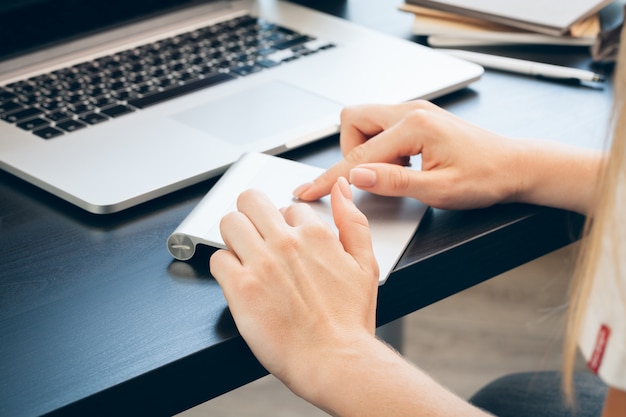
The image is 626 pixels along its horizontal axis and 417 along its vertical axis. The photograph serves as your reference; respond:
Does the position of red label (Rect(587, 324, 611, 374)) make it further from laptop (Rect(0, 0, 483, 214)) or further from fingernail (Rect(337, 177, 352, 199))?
laptop (Rect(0, 0, 483, 214))

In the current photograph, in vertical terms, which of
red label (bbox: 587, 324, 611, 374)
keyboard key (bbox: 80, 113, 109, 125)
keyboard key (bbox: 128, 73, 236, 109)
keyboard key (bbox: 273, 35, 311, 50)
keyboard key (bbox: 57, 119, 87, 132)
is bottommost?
keyboard key (bbox: 57, 119, 87, 132)

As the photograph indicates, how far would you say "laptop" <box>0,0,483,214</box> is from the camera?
2.56 ft

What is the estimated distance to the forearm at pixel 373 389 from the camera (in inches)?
22.5

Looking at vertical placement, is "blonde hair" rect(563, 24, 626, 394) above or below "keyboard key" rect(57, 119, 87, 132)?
above

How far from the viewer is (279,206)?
2.30 feet

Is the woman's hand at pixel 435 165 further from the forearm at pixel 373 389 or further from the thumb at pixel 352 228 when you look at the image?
the forearm at pixel 373 389

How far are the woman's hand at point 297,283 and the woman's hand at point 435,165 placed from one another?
2.2 inches

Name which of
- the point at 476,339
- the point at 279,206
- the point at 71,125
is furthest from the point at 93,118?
the point at 476,339

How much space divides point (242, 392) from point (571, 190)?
3.65 ft

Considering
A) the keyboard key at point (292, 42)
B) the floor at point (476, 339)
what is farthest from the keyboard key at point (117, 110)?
the floor at point (476, 339)

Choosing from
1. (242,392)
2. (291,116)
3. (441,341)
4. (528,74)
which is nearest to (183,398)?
(291,116)

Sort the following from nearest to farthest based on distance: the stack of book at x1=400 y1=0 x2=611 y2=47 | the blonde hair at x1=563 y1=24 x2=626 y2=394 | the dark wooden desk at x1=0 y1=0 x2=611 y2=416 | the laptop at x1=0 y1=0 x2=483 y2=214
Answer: the blonde hair at x1=563 y1=24 x2=626 y2=394, the dark wooden desk at x1=0 y1=0 x2=611 y2=416, the laptop at x1=0 y1=0 x2=483 y2=214, the stack of book at x1=400 y1=0 x2=611 y2=47

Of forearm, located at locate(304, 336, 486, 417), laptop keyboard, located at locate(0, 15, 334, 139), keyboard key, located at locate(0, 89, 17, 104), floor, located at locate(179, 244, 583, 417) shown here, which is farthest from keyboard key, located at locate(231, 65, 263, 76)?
floor, located at locate(179, 244, 583, 417)

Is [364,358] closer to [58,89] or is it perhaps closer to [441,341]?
[58,89]
